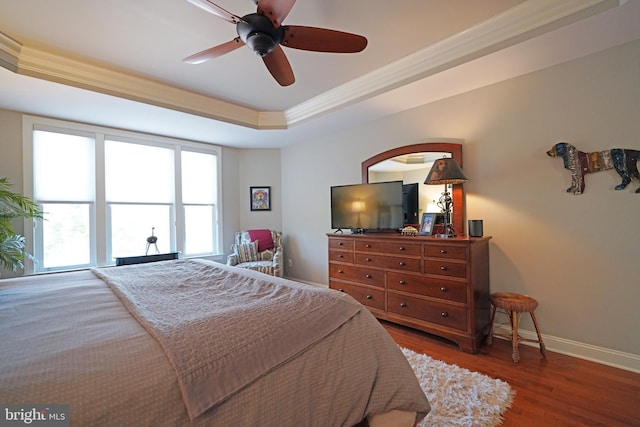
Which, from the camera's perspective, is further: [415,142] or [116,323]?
[415,142]

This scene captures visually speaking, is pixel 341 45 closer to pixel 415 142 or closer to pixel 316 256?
pixel 415 142

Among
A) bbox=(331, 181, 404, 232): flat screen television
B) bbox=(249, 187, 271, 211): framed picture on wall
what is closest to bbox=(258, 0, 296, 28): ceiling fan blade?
bbox=(331, 181, 404, 232): flat screen television

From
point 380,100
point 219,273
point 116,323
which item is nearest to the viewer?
point 116,323

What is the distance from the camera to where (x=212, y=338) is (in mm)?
994

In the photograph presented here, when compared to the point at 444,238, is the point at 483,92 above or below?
above

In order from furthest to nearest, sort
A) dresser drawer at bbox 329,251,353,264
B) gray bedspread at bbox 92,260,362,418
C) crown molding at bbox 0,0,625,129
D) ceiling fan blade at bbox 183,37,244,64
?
dresser drawer at bbox 329,251,353,264
crown molding at bbox 0,0,625,129
ceiling fan blade at bbox 183,37,244,64
gray bedspread at bbox 92,260,362,418

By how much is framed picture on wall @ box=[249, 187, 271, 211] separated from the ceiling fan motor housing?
11.7 ft

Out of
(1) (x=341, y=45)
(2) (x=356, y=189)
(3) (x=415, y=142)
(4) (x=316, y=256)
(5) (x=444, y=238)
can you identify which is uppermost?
(1) (x=341, y=45)

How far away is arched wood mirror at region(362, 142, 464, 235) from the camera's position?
2.95 meters

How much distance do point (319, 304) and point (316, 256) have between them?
130 inches

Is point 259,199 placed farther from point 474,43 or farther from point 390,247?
point 474,43

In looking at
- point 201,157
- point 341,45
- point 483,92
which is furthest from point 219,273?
point 201,157

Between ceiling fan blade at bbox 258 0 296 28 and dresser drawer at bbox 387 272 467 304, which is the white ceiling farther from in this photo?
dresser drawer at bbox 387 272 467 304

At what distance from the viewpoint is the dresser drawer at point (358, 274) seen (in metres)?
3.04
